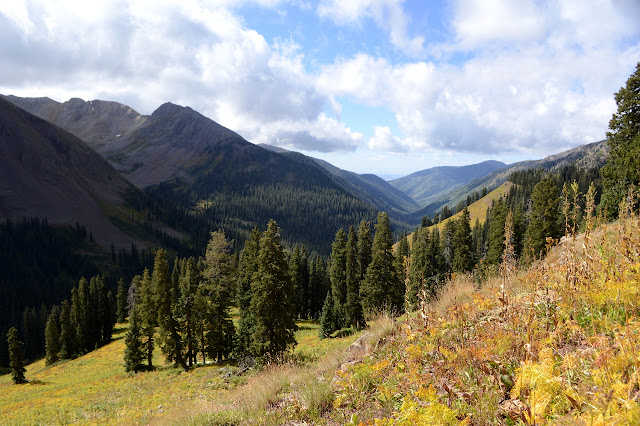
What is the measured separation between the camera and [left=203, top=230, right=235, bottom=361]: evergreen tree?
30375mm

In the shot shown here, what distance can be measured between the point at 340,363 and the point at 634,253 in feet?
22.7

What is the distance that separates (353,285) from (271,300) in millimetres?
15916

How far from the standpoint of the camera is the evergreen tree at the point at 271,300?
23328mm

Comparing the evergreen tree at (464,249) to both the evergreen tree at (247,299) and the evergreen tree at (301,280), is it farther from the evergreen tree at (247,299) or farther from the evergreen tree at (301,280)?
the evergreen tree at (247,299)

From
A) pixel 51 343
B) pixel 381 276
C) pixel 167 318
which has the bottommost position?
pixel 51 343

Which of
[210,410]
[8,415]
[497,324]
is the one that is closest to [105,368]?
[8,415]

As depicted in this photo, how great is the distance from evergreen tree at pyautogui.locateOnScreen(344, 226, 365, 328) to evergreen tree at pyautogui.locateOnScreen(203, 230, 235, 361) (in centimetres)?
1377

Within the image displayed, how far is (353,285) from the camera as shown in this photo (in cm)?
3725

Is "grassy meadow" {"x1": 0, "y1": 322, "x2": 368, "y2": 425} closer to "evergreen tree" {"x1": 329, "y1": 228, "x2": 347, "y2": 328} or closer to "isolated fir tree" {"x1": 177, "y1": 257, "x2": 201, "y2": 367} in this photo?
"isolated fir tree" {"x1": 177, "y1": 257, "x2": 201, "y2": 367}

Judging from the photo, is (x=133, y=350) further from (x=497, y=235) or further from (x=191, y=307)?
(x=497, y=235)

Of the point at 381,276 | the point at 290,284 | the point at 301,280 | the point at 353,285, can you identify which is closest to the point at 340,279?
the point at 353,285

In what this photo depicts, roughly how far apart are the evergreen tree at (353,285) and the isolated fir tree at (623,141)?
23055mm

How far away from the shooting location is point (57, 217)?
183125mm

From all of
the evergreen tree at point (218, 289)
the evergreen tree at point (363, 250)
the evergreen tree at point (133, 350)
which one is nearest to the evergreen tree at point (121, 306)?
the evergreen tree at point (133, 350)
